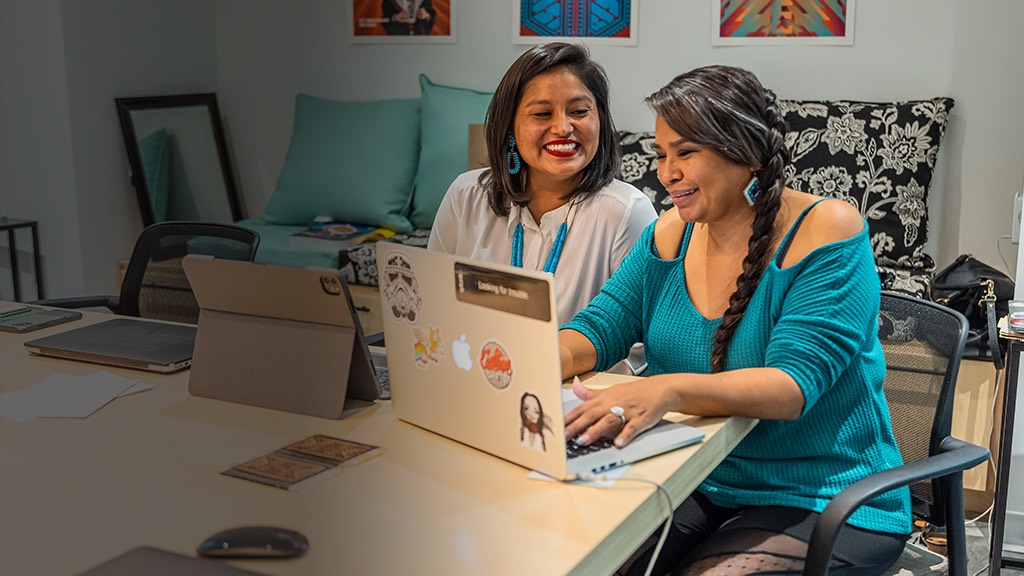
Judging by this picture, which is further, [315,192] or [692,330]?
[315,192]

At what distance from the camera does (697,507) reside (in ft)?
5.78

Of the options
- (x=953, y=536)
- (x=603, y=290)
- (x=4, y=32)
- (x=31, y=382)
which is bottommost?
(x=953, y=536)

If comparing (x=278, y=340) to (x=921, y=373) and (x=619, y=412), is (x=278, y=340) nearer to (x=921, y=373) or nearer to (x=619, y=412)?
(x=619, y=412)

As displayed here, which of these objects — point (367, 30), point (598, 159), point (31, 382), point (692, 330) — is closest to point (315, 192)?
point (367, 30)

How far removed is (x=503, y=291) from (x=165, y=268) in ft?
5.42

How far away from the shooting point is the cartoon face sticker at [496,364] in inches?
53.6

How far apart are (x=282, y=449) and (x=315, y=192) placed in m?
2.97

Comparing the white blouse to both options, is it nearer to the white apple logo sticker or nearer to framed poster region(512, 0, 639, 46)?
the white apple logo sticker

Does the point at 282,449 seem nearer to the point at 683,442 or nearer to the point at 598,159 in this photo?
the point at 683,442

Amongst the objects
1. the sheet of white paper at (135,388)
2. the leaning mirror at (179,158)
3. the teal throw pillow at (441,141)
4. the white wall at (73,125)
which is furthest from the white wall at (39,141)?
the sheet of white paper at (135,388)

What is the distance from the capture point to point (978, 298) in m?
3.04

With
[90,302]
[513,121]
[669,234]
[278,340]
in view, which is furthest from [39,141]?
[669,234]

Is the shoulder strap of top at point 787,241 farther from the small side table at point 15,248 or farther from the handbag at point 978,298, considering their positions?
the small side table at point 15,248

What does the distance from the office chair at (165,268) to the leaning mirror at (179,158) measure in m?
1.73
